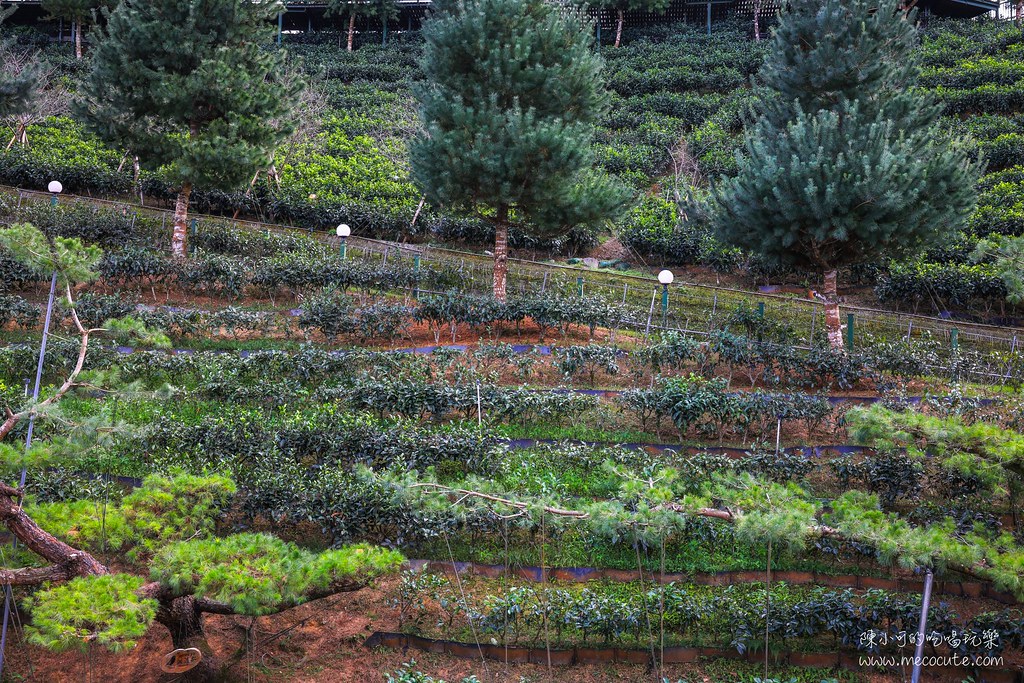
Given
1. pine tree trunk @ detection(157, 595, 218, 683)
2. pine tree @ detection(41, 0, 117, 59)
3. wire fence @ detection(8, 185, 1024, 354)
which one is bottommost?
pine tree trunk @ detection(157, 595, 218, 683)

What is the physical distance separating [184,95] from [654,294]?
11.2m

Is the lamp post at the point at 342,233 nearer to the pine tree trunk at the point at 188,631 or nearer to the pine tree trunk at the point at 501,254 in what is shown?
the pine tree trunk at the point at 501,254

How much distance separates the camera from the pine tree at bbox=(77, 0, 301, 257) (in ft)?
60.8

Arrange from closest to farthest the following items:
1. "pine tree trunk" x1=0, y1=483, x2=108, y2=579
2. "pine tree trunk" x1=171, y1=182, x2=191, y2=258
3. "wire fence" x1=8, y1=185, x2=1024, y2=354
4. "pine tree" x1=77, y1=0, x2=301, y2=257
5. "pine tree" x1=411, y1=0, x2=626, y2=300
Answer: "pine tree trunk" x1=0, y1=483, x2=108, y2=579, "pine tree" x1=411, y1=0, x2=626, y2=300, "wire fence" x1=8, y1=185, x2=1024, y2=354, "pine tree" x1=77, y1=0, x2=301, y2=257, "pine tree trunk" x1=171, y1=182, x2=191, y2=258

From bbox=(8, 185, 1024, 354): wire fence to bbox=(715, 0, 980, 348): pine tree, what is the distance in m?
2.04

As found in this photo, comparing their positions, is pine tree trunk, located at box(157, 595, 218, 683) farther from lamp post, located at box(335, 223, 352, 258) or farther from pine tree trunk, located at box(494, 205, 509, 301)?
lamp post, located at box(335, 223, 352, 258)

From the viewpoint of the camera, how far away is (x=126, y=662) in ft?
24.2

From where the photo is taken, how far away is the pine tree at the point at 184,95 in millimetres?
18531

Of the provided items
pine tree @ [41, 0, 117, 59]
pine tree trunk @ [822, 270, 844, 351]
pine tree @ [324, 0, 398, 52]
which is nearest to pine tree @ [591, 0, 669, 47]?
pine tree @ [324, 0, 398, 52]

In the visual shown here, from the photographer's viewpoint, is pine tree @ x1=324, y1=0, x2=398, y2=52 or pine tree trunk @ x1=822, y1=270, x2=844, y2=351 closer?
pine tree trunk @ x1=822, y1=270, x2=844, y2=351

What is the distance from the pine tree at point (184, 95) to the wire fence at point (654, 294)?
2.62 m

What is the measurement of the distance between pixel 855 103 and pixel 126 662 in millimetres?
13612

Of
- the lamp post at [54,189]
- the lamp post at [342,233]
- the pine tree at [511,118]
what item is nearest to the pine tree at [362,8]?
the lamp post at [54,189]

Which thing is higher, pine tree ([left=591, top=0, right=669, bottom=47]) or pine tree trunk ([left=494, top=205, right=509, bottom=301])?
pine tree ([left=591, top=0, right=669, bottom=47])
